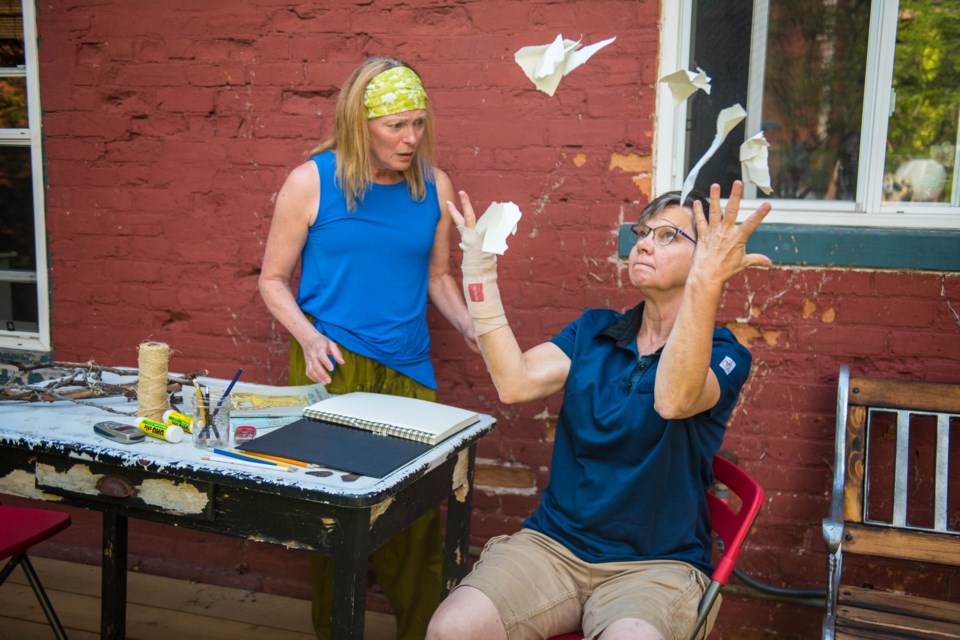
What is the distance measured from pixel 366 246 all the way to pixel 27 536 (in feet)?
4.36

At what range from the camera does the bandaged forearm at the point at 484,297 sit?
2188 millimetres

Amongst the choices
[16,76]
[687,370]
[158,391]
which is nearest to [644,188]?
[687,370]

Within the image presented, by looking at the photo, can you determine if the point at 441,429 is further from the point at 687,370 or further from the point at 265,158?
the point at 265,158

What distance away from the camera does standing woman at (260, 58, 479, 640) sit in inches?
103

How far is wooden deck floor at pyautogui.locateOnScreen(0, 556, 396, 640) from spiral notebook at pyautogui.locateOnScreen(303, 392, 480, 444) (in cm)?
127

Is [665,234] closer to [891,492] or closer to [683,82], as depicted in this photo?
[683,82]

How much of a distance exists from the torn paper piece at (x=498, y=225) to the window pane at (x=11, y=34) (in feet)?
8.62

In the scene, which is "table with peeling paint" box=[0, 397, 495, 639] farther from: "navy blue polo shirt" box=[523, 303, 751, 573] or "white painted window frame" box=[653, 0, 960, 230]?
"white painted window frame" box=[653, 0, 960, 230]

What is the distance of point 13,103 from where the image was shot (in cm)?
368

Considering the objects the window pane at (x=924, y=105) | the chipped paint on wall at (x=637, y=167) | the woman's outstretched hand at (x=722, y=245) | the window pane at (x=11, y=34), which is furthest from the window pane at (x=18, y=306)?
the window pane at (x=924, y=105)

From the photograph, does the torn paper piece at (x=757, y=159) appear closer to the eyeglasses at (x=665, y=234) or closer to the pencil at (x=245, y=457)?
the eyeglasses at (x=665, y=234)

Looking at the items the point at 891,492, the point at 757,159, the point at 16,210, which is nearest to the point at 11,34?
the point at 16,210

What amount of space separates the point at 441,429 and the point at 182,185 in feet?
6.34

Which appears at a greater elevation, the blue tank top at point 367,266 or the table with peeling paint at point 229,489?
the blue tank top at point 367,266
